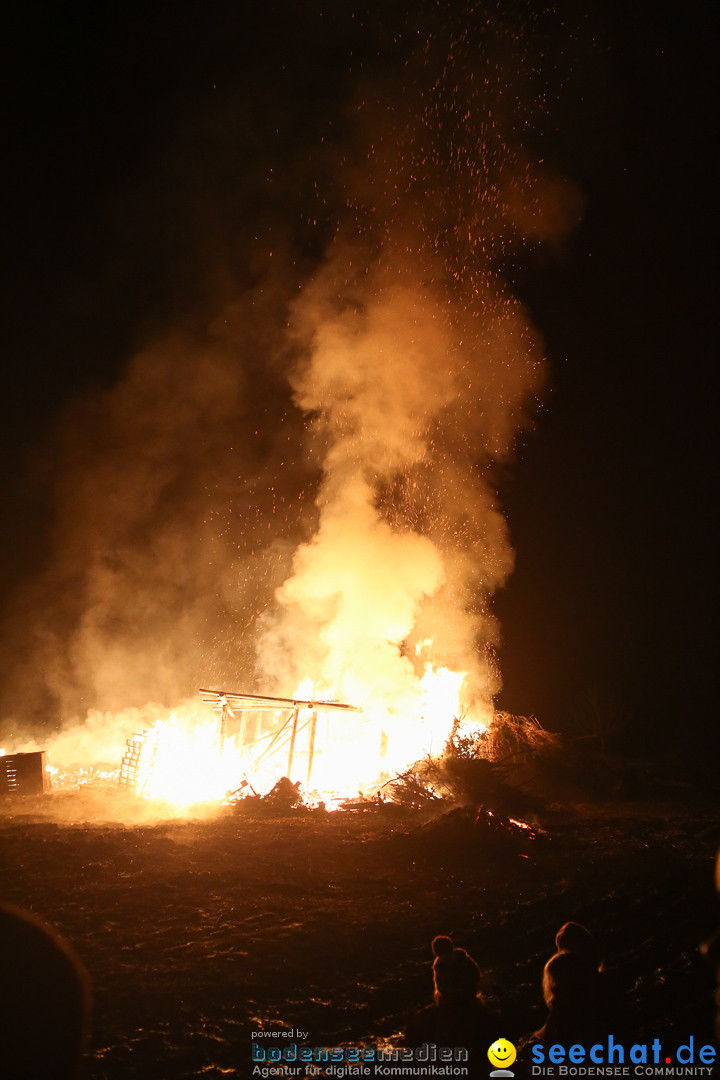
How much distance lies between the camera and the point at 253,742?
1766 cm

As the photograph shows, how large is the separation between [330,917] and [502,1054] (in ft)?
12.1

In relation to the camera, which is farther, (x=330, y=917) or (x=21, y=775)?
(x=21, y=775)

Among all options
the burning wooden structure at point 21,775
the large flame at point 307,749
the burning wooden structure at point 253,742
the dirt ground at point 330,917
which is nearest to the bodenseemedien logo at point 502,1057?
the dirt ground at point 330,917

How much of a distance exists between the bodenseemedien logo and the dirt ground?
528mm

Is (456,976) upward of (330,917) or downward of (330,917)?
upward

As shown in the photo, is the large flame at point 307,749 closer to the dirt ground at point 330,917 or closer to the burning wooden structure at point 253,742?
the burning wooden structure at point 253,742

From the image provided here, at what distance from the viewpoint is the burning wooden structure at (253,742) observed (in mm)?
15289

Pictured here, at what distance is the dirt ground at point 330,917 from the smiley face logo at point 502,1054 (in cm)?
52

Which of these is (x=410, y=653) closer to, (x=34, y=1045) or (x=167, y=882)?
(x=167, y=882)

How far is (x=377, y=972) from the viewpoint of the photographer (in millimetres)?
→ 5930

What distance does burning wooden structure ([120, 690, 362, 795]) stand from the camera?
15289 mm

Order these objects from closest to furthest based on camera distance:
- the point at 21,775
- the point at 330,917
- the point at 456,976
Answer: the point at 456,976 < the point at 330,917 < the point at 21,775

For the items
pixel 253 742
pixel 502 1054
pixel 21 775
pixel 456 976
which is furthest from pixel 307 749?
pixel 456 976

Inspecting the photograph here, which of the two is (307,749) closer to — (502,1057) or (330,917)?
(330,917)
